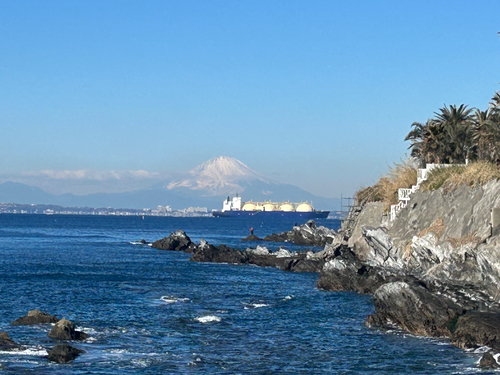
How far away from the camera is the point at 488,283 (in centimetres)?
3744

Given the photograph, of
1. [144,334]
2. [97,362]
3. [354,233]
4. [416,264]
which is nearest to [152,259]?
[354,233]

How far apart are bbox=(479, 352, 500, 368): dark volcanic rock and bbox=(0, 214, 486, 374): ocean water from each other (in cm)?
A: 45

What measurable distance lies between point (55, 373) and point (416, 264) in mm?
30633

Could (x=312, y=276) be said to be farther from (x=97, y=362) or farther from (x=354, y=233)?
(x=97, y=362)

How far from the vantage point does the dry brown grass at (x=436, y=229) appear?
4856cm

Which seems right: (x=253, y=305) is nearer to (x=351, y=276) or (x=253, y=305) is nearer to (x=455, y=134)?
(x=351, y=276)

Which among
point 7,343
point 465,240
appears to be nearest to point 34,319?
point 7,343

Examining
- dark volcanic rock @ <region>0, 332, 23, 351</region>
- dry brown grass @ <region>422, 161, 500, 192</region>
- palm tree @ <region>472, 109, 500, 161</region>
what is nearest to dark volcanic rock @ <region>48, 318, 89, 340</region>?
dark volcanic rock @ <region>0, 332, 23, 351</region>

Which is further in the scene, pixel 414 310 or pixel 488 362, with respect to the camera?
pixel 414 310

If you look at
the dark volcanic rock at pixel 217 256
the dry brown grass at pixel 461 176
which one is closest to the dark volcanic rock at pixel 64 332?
the dry brown grass at pixel 461 176

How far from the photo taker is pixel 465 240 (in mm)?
42812

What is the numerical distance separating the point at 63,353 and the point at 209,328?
9547mm

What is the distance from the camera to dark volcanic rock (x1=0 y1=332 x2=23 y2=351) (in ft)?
97.5

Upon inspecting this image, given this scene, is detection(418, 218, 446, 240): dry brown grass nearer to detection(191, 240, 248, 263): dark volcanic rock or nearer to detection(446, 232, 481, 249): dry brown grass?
detection(446, 232, 481, 249): dry brown grass
